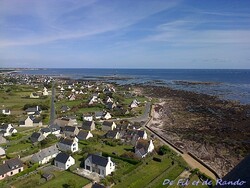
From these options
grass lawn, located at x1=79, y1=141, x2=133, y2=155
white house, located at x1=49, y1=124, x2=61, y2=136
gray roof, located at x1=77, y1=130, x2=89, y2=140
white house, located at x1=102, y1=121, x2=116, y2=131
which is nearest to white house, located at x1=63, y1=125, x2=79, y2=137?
white house, located at x1=49, y1=124, x2=61, y2=136

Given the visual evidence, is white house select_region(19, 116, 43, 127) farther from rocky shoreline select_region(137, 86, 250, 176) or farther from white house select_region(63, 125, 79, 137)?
rocky shoreline select_region(137, 86, 250, 176)

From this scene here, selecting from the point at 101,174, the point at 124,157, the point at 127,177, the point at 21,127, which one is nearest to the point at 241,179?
the point at 127,177

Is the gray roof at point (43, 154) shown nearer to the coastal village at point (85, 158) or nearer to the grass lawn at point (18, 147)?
the coastal village at point (85, 158)

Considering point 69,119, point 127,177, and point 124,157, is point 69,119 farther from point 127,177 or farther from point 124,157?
point 127,177

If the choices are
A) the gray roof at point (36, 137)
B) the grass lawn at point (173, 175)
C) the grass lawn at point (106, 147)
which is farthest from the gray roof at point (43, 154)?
the grass lawn at point (173, 175)

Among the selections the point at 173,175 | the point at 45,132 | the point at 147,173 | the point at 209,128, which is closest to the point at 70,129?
the point at 45,132

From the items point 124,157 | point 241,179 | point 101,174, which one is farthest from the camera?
point 124,157
